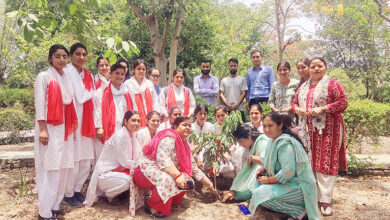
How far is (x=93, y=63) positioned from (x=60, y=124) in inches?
402

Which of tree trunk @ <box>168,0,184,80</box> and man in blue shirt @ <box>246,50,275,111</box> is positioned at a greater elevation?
tree trunk @ <box>168,0,184,80</box>

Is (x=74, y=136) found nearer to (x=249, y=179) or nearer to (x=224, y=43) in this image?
(x=249, y=179)

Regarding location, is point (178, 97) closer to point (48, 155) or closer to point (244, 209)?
point (244, 209)

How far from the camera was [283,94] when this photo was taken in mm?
4477

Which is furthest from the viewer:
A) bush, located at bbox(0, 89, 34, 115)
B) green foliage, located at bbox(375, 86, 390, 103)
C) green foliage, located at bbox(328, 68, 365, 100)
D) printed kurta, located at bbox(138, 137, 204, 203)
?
bush, located at bbox(0, 89, 34, 115)

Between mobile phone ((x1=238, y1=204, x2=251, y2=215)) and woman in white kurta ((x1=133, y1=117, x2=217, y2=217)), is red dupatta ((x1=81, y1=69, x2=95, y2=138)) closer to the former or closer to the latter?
woman in white kurta ((x1=133, y1=117, x2=217, y2=217))

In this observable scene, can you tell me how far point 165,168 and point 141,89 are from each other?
68.2 inches

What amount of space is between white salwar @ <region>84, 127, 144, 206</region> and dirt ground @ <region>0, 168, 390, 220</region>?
234 millimetres

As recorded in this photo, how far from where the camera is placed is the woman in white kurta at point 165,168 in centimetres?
311

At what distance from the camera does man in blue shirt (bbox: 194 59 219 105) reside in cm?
558

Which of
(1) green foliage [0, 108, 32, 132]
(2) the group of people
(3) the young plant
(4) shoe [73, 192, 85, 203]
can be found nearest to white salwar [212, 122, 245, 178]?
(2) the group of people

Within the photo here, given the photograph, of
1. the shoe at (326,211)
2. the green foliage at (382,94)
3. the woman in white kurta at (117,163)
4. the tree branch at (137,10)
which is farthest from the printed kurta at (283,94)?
the green foliage at (382,94)

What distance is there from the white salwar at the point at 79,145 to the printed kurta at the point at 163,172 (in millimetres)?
906

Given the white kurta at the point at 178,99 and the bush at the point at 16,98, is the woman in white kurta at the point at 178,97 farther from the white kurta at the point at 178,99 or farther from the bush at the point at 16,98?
the bush at the point at 16,98
